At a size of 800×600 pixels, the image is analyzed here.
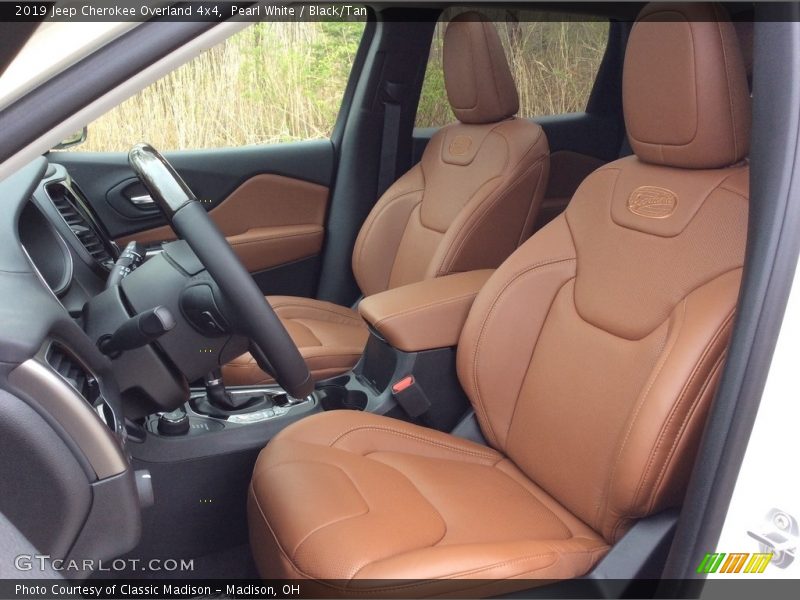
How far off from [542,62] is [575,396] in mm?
1685

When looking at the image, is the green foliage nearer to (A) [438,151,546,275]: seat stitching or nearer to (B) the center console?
(A) [438,151,546,275]: seat stitching

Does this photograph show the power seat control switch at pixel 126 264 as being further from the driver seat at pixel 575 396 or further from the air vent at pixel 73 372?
the driver seat at pixel 575 396

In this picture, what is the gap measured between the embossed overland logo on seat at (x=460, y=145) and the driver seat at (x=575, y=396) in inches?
33.6

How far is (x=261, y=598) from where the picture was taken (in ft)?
4.99

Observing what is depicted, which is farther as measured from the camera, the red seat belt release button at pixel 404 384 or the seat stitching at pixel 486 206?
the seat stitching at pixel 486 206

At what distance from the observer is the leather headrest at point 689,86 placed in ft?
4.21

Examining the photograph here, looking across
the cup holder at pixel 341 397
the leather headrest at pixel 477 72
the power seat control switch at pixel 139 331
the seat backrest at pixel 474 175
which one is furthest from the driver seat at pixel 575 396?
the leather headrest at pixel 477 72

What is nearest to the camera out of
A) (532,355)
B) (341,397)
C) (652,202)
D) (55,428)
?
(55,428)

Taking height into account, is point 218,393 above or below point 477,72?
below

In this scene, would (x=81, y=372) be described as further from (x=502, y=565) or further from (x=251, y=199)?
(x=251, y=199)

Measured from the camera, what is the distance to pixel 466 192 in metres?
2.41

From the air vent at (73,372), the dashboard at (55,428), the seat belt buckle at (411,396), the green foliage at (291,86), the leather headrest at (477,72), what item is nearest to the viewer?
the dashboard at (55,428)

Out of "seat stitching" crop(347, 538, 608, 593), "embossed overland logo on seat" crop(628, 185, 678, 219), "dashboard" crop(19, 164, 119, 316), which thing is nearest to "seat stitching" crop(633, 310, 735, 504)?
"seat stitching" crop(347, 538, 608, 593)

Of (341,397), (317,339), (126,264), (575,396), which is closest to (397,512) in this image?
(575,396)
